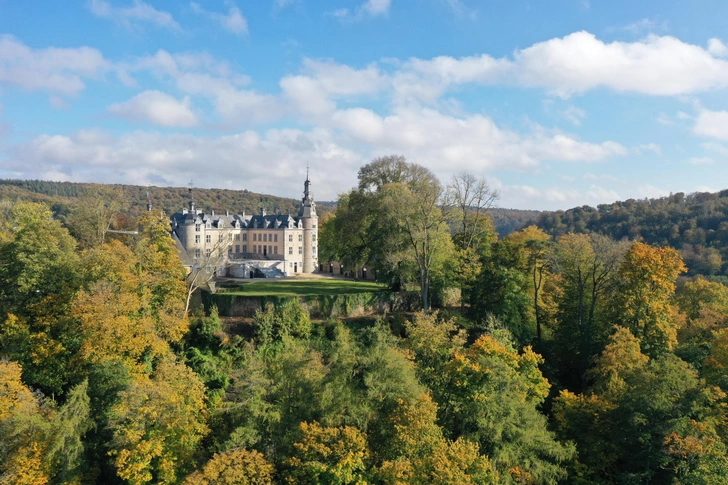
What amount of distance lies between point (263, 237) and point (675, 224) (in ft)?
158

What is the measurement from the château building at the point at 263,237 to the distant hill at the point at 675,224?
3041 cm

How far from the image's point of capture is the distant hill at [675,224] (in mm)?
51797

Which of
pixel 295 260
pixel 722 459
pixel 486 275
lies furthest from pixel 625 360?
pixel 295 260

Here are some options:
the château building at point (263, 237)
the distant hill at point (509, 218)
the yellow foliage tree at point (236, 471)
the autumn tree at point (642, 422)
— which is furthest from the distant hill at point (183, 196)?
the yellow foliage tree at point (236, 471)

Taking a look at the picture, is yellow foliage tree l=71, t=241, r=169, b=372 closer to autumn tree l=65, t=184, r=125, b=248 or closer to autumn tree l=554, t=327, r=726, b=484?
autumn tree l=65, t=184, r=125, b=248

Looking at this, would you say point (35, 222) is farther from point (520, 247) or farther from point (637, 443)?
point (637, 443)

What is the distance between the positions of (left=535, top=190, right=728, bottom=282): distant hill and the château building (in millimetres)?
30406

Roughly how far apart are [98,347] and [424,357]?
15557 mm

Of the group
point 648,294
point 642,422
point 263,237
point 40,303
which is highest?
point 263,237

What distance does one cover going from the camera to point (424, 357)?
24.0m

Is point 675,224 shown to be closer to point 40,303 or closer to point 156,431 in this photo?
point 156,431

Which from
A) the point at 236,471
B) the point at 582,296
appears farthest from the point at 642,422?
the point at 236,471

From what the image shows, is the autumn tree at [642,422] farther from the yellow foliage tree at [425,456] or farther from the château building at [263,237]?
the château building at [263,237]

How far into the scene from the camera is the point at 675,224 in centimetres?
6028
